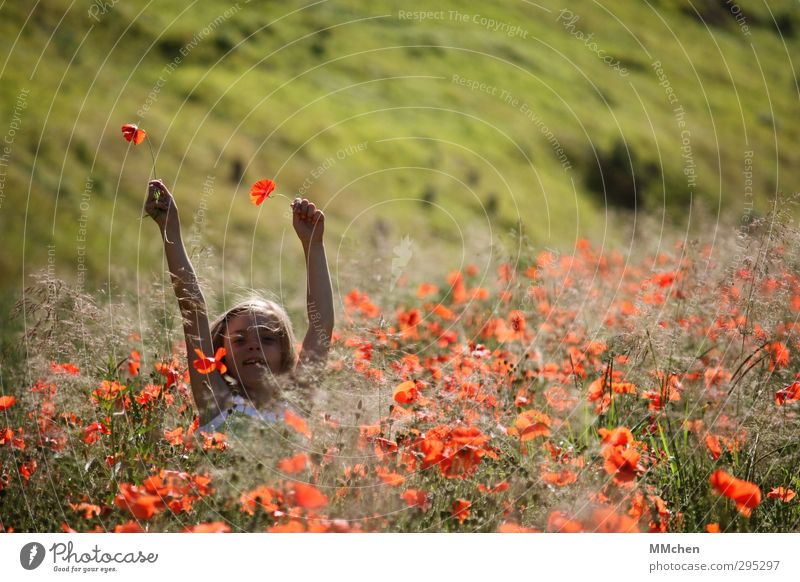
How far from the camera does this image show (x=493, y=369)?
166 inches

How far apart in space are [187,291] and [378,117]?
62.0ft

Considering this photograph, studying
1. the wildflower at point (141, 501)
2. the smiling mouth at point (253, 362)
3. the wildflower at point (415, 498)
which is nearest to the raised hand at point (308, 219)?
the smiling mouth at point (253, 362)

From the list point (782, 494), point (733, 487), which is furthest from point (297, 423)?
point (782, 494)

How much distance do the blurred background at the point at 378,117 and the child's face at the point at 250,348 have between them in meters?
6.92

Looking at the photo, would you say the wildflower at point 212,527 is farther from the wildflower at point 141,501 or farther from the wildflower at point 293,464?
the wildflower at point 293,464

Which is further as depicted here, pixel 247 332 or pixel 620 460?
pixel 247 332

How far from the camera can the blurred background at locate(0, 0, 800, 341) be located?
48.6ft

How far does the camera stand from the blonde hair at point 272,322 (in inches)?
159

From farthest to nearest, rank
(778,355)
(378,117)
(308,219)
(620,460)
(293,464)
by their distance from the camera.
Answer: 1. (378,117)
2. (778,355)
3. (308,219)
4. (620,460)
5. (293,464)

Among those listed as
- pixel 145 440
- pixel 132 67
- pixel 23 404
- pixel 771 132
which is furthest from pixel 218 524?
pixel 771 132

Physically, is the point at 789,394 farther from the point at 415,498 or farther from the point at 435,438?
the point at 415,498

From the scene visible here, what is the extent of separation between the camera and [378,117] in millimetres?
21984

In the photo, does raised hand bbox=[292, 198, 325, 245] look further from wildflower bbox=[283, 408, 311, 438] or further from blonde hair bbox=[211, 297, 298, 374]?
wildflower bbox=[283, 408, 311, 438]

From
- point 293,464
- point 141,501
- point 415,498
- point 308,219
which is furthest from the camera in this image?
point 308,219
